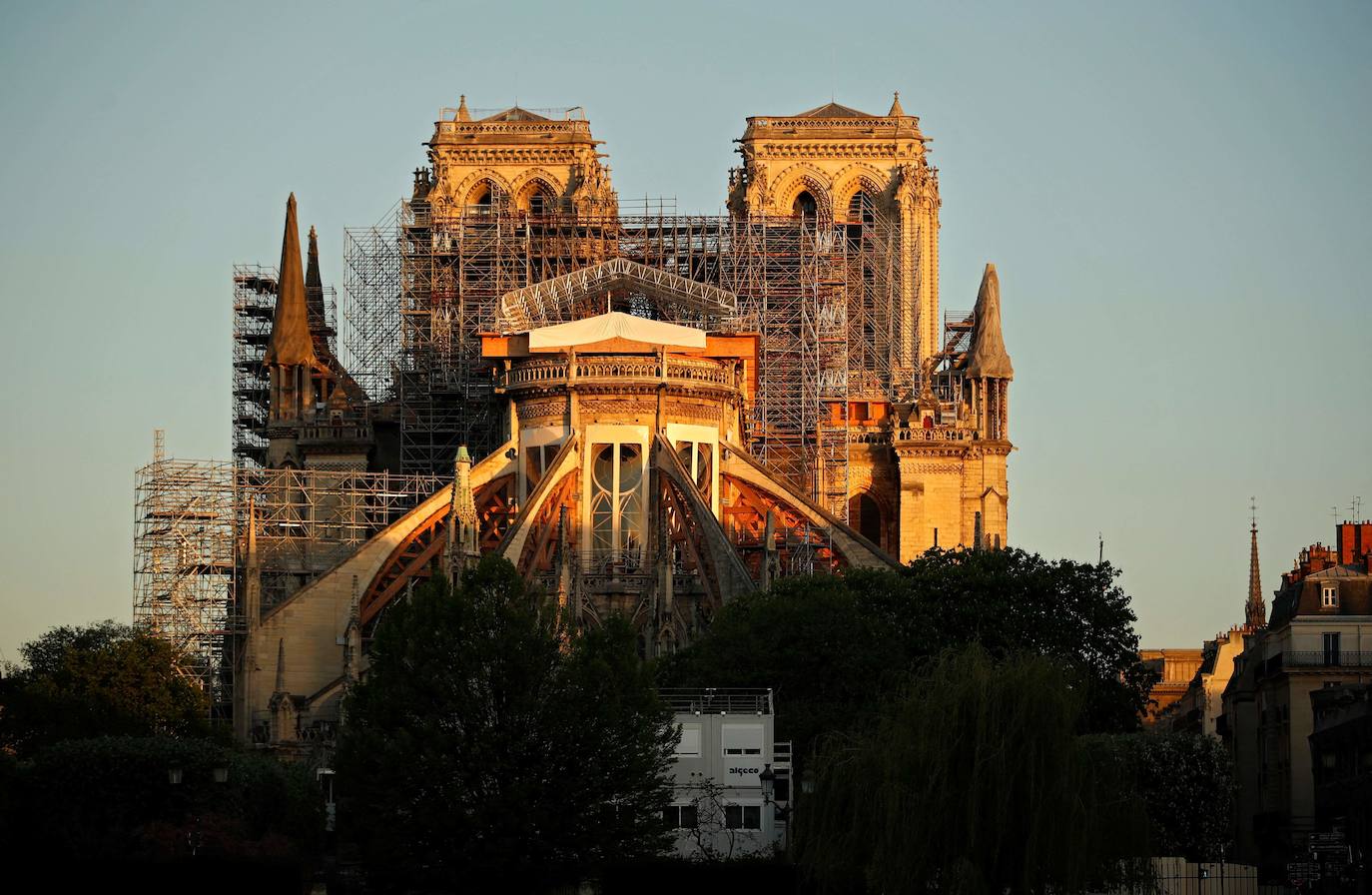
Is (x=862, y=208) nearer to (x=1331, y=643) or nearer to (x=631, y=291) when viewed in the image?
(x=631, y=291)

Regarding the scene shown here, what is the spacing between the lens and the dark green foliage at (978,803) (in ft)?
195

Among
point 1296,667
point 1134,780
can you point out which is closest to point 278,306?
point 1296,667

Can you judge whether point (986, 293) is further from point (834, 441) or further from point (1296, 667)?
point (1296, 667)

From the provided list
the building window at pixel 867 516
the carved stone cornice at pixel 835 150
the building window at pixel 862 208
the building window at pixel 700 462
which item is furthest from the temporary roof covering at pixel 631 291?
the building window at pixel 862 208

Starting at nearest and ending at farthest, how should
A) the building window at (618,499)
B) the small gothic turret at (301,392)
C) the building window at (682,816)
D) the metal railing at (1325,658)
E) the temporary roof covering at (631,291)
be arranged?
1. the building window at (682,816)
2. the metal railing at (1325,658)
3. the building window at (618,499)
4. the temporary roof covering at (631,291)
5. the small gothic turret at (301,392)

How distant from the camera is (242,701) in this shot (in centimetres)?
9019

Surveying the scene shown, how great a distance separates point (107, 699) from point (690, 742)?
2380 cm

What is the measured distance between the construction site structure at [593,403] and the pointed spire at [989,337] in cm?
9

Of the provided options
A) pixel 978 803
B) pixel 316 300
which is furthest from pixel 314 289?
pixel 978 803

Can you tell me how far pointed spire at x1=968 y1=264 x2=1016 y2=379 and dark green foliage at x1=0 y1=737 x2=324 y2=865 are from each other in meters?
38.0

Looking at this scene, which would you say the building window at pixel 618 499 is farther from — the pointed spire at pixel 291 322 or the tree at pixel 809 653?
the pointed spire at pixel 291 322

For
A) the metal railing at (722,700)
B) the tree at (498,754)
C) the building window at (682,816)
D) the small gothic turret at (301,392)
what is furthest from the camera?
the small gothic turret at (301,392)

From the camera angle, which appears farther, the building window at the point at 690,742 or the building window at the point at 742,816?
the building window at the point at 690,742

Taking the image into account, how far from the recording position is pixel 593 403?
96.4 metres
